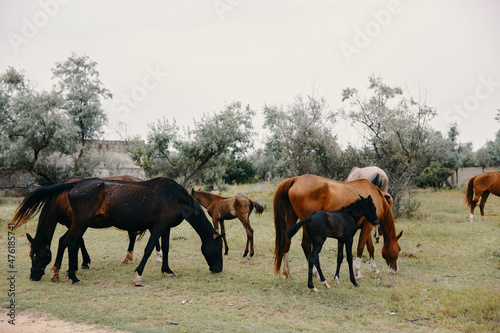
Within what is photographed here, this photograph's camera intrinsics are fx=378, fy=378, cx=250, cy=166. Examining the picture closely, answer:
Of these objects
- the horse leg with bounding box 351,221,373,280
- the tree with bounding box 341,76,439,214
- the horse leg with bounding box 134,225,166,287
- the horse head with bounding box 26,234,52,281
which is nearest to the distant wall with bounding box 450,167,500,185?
the tree with bounding box 341,76,439,214

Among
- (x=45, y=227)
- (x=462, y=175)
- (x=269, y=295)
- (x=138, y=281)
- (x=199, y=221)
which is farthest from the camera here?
(x=462, y=175)

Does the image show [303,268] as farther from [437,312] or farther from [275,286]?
[437,312]

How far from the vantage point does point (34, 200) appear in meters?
6.80

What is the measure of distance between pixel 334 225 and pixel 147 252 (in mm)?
3341

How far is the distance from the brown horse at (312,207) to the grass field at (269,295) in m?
0.43

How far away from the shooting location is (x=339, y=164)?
17.4 metres

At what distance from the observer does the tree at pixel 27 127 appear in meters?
17.1

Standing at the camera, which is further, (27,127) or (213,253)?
(27,127)

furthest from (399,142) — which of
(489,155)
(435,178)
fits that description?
(489,155)

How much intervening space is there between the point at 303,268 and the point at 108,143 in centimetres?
2979

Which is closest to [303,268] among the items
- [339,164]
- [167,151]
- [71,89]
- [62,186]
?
[62,186]

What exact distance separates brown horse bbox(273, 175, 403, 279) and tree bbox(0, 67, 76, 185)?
14.2 m

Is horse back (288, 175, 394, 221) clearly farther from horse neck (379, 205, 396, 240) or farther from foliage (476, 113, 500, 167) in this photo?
foliage (476, 113, 500, 167)

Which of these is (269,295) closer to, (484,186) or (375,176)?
(375,176)
